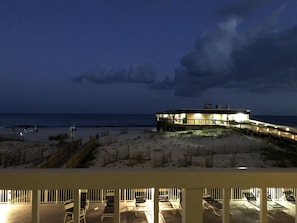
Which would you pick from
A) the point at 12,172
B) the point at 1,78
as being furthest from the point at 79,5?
the point at 1,78

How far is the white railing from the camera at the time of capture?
139 cm

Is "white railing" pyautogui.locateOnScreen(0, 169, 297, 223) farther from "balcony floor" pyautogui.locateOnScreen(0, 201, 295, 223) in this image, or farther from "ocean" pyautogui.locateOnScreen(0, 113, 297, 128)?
"ocean" pyautogui.locateOnScreen(0, 113, 297, 128)

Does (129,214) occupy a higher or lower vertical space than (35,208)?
lower

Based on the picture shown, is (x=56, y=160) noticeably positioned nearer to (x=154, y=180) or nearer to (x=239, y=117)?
(x=154, y=180)

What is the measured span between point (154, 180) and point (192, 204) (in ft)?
0.77

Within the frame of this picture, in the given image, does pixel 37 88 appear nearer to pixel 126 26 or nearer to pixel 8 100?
pixel 8 100

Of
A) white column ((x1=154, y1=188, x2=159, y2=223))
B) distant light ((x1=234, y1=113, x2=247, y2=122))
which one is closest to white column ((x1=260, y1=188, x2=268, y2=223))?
white column ((x1=154, y1=188, x2=159, y2=223))

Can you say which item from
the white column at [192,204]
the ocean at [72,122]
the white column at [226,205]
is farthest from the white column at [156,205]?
the ocean at [72,122]

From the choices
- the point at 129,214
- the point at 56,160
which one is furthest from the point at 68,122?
the point at 129,214

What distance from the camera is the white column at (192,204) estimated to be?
145 cm

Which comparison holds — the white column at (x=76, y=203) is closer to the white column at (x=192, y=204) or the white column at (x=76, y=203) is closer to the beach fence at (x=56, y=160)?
the white column at (x=192, y=204)

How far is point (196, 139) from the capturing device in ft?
81.1

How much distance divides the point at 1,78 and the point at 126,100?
145 ft

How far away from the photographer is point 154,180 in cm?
142
